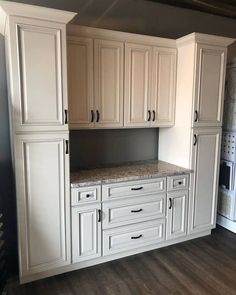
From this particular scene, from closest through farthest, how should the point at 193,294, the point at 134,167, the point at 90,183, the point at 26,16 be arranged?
the point at 26,16
the point at 193,294
the point at 90,183
the point at 134,167

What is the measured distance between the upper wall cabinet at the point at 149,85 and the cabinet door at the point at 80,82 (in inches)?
15.6

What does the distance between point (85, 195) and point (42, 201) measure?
380 mm

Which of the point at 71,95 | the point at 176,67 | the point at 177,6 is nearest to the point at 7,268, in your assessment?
the point at 71,95

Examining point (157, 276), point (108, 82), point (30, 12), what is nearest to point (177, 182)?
point (157, 276)

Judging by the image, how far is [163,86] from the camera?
2.88 m

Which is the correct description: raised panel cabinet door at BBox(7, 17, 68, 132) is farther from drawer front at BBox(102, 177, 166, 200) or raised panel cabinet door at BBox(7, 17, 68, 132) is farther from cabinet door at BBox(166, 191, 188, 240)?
cabinet door at BBox(166, 191, 188, 240)

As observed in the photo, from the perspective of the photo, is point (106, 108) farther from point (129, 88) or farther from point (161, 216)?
point (161, 216)

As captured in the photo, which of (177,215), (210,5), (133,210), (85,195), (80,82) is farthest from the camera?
(210,5)

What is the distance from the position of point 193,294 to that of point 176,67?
7.41ft

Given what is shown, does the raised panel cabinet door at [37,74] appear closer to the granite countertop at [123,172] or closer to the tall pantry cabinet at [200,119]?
the granite countertop at [123,172]

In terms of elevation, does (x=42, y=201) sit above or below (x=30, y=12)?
below

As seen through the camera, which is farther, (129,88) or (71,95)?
(129,88)

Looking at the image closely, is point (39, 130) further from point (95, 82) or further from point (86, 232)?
point (86, 232)

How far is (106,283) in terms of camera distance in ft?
7.48
